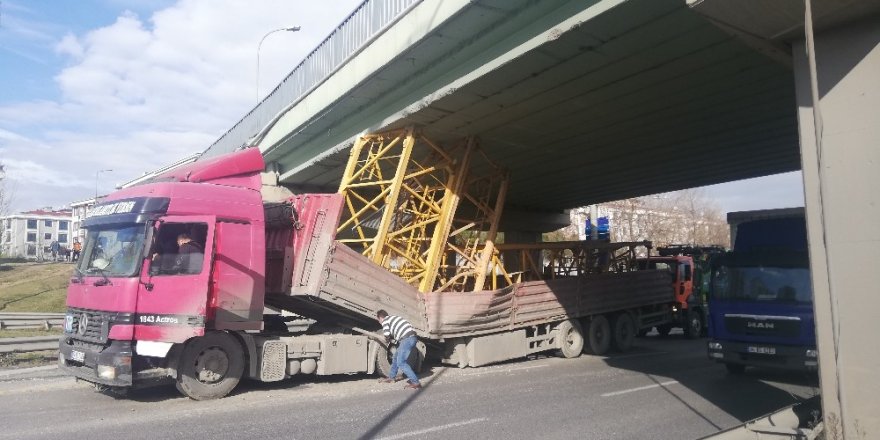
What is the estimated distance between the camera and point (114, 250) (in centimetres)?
906

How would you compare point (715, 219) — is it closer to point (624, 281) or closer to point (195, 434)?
point (624, 281)

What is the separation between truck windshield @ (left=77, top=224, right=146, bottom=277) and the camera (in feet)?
29.0

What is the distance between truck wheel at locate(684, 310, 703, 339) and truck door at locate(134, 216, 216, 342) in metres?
15.0

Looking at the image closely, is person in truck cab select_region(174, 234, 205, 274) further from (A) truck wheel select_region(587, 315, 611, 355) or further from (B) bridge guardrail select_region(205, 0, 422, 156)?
(A) truck wheel select_region(587, 315, 611, 355)

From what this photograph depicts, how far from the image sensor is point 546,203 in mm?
24484

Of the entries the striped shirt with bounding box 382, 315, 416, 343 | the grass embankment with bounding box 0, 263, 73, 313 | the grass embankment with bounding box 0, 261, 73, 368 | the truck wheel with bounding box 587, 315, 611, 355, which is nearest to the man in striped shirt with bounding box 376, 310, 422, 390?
the striped shirt with bounding box 382, 315, 416, 343

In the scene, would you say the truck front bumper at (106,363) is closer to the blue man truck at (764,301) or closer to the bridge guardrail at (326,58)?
the bridge guardrail at (326,58)

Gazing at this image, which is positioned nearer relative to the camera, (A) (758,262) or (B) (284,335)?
(B) (284,335)

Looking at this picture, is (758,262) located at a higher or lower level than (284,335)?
higher

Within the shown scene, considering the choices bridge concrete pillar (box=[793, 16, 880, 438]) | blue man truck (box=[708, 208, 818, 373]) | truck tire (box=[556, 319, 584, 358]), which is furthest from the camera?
truck tire (box=[556, 319, 584, 358])

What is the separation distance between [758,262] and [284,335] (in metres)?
8.59

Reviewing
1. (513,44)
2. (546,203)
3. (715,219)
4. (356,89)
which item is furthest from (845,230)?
(715,219)

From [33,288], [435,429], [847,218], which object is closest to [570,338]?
[435,429]

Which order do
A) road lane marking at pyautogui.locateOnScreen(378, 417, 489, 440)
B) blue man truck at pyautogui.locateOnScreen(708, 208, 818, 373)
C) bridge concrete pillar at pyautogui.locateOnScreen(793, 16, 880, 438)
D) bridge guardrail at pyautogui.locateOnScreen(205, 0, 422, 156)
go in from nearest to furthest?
bridge concrete pillar at pyautogui.locateOnScreen(793, 16, 880, 438) → road lane marking at pyautogui.locateOnScreen(378, 417, 489, 440) → blue man truck at pyautogui.locateOnScreen(708, 208, 818, 373) → bridge guardrail at pyautogui.locateOnScreen(205, 0, 422, 156)
